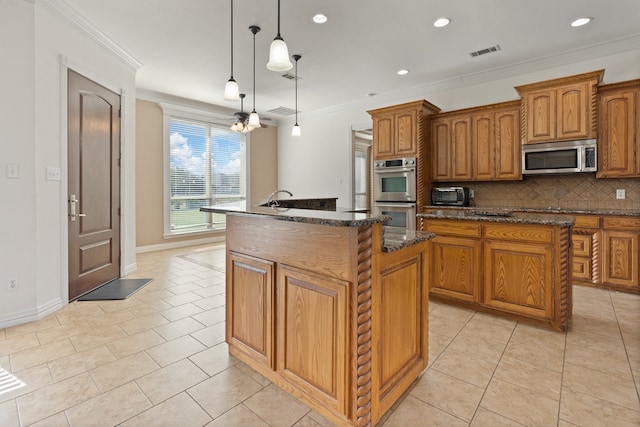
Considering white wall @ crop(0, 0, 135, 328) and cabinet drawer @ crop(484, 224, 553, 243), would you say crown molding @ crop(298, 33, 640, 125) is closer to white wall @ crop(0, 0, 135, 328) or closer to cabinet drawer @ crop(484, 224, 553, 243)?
cabinet drawer @ crop(484, 224, 553, 243)

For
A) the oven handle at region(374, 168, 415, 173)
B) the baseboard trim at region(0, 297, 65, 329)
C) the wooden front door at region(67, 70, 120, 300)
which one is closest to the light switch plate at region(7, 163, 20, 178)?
the wooden front door at region(67, 70, 120, 300)

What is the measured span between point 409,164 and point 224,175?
13.3 feet

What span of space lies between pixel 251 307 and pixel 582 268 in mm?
4048

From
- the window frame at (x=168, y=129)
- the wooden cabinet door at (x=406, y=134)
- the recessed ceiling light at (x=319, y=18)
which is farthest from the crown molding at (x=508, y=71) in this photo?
the window frame at (x=168, y=129)

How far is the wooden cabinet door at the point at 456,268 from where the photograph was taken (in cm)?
295

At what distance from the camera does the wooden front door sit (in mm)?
3320

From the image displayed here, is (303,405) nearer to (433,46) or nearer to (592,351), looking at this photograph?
(592,351)

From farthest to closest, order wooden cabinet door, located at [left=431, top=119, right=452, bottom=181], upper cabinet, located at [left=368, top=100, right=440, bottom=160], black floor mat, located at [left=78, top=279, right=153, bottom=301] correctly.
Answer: wooden cabinet door, located at [left=431, top=119, right=452, bottom=181], upper cabinet, located at [left=368, top=100, right=440, bottom=160], black floor mat, located at [left=78, top=279, right=153, bottom=301]

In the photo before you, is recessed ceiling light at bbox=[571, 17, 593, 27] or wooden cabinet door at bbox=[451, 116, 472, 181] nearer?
recessed ceiling light at bbox=[571, 17, 593, 27]

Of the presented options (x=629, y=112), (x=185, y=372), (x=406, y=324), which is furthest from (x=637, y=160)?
(x=185, y=372)

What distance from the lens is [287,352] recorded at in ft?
5.94

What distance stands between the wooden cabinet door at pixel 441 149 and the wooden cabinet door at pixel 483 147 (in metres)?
0.37

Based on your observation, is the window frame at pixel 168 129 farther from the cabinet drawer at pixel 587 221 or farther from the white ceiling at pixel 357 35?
the cabinet drawer at pixel 587 221

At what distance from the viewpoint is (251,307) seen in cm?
204
